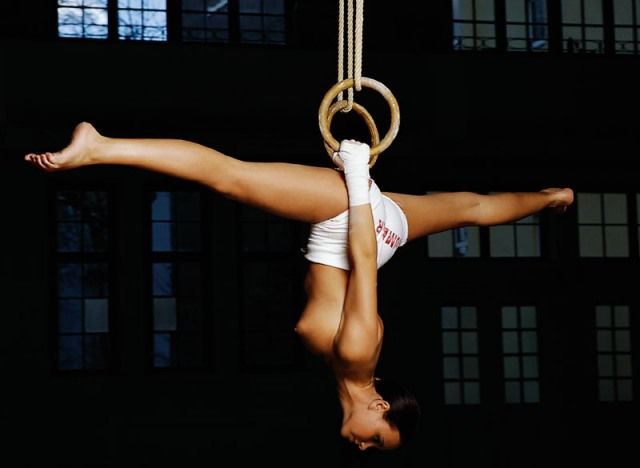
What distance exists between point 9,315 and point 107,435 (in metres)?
1.33

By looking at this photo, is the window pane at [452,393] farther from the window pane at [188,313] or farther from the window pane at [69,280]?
the window pane at [69,280]

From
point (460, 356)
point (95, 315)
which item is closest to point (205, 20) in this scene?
point (95, 315)

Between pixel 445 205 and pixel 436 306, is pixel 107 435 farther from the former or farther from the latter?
pixel 445 205

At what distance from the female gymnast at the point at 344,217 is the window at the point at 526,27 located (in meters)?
7.21

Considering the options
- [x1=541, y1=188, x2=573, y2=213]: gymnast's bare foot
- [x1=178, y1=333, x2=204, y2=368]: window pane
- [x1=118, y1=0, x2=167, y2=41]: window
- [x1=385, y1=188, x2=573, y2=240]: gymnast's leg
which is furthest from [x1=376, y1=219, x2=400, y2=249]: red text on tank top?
[x1=118, y1=0, x2=167, y2=41]: window

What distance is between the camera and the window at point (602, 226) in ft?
38.9

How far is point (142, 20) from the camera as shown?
11.0 m

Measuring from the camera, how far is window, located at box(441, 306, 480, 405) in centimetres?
1152

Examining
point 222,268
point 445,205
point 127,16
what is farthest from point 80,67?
point 445,205

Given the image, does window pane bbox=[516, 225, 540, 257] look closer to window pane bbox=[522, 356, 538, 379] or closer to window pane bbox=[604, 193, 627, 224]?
window pane bbox=[604, 193, 627, 224]

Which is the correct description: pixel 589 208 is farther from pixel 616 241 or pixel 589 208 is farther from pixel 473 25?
pixel 473 25

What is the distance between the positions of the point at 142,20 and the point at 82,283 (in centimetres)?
239

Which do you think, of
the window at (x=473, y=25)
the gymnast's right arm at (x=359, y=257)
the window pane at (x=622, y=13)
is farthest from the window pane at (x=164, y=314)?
the gymnast's right arm at (x=359, y=257)

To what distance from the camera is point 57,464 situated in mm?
10539
